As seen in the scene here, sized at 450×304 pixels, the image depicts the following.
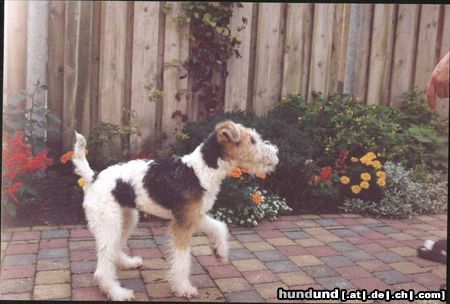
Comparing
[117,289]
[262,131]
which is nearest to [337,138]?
[262,131]

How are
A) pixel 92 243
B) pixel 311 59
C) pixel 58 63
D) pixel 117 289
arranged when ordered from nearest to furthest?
pixel 117 289 → pixel 92 243 → pixel 58 63 → pixel 311 59

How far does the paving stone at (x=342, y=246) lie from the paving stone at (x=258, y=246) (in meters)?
0.50

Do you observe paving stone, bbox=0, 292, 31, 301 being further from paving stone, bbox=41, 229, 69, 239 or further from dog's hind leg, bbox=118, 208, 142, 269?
paving stone, bbox=41, 229, 69, 239

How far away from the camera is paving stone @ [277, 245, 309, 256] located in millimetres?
3539

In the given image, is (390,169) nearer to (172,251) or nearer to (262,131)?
(262,131)

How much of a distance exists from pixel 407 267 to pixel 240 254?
1.20m

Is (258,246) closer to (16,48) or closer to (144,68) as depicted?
(144,68)

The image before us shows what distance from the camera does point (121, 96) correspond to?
15.2 feet

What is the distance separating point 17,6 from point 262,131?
2.34 meters

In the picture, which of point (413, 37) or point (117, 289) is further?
point (413, 37)

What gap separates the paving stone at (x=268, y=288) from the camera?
287 cm

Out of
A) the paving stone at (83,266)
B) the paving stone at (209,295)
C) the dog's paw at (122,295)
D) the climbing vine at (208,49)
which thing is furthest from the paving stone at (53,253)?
the climbing vine at (208,49)

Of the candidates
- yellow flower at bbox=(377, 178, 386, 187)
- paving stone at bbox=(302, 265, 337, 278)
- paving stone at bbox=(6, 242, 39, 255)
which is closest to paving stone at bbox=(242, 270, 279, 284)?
paving stone at bbox=(302, 265, 337, 278)

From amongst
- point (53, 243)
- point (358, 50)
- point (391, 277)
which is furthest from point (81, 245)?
point (358, 50)
